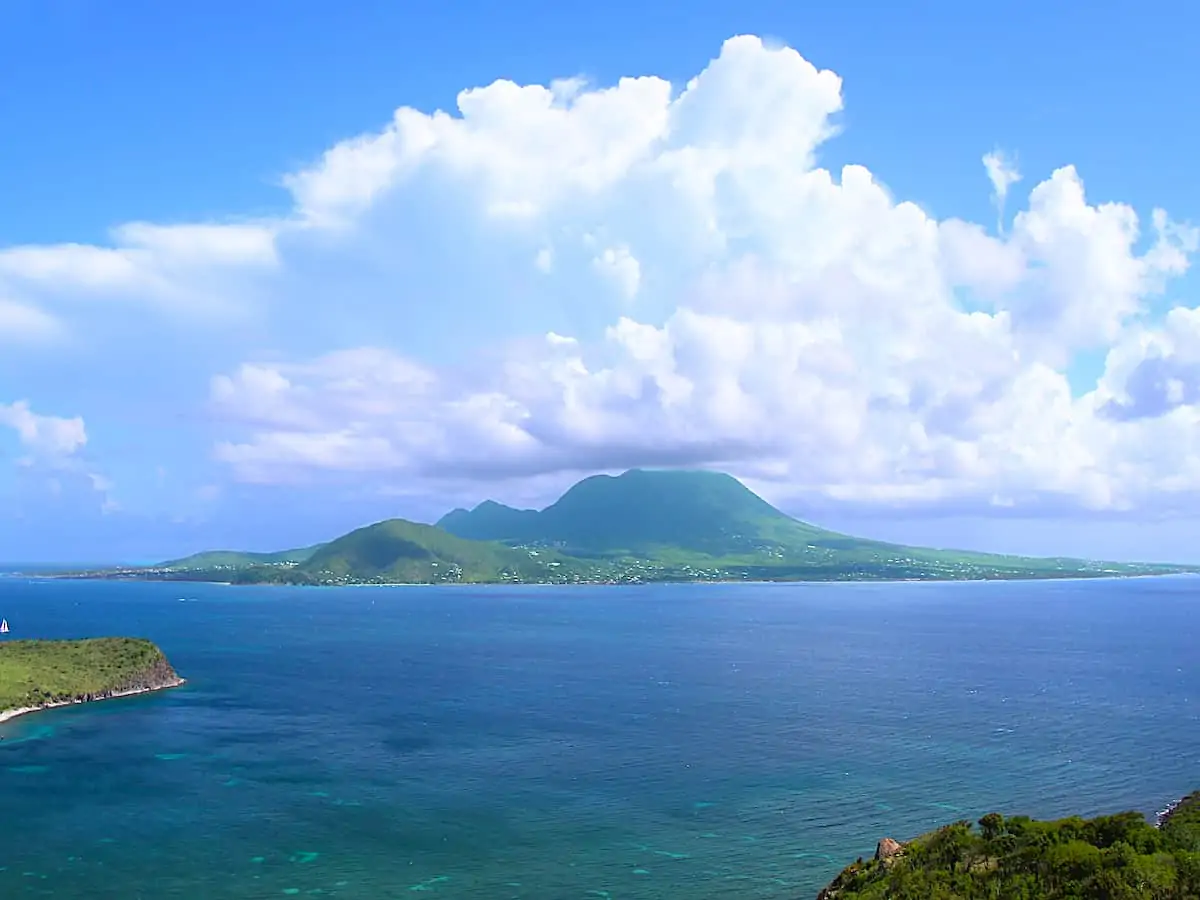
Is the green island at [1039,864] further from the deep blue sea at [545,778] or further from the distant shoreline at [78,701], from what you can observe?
the distant shoreline at [78,701]

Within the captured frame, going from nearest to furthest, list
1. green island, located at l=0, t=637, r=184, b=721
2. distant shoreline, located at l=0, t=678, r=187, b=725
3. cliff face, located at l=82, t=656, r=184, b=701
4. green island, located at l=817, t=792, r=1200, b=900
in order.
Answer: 1. green island, located at l=817, t=792, r=1200, b=900
2. distant shoreline, located at l=0, t=678, r=187, b=725
3. green island, located at l=0, t=637, r=184, b=721
4. cliff face, located at l=82, t=656, r=184, b=701

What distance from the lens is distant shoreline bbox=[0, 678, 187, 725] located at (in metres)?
129

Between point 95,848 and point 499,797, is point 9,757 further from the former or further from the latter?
point 499,797

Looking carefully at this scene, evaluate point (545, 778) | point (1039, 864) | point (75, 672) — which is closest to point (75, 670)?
point (75, 672)

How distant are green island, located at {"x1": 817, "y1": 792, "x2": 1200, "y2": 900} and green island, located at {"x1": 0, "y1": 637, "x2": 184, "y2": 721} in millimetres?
127648

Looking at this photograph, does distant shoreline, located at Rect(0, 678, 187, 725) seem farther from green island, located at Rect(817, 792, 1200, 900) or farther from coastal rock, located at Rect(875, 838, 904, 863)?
green island, located at Rect(817, 792, 1200, 900)

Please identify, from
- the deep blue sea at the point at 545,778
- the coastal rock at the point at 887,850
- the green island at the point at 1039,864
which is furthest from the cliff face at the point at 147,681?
the green island at the point at 1039,864

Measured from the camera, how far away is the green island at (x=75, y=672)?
135875mm

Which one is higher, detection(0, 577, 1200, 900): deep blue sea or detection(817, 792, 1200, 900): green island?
detection(817, 792, 1200, 900): green island

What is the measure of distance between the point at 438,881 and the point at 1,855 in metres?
38.3

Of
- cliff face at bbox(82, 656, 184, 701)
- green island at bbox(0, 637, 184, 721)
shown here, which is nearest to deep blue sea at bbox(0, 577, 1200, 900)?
cliff face at bbox(82, 656, 184, 701)

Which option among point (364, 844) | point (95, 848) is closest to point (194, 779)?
point (95, 848)

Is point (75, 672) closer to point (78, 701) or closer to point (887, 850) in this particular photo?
point (78, 701)

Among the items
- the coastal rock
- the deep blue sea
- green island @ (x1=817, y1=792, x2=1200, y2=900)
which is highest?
green island @ (x1=817, y1=792, x2=1200, y2=900)
